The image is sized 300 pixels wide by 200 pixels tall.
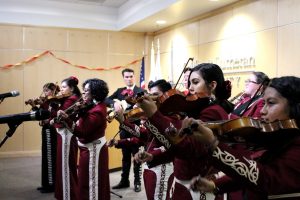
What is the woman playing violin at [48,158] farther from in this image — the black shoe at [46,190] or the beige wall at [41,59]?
the beige wall at [41,59]

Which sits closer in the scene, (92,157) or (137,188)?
(92,157)

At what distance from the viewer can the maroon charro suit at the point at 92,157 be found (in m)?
3.09

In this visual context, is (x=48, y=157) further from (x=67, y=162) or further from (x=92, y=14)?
(x=92, y=14)

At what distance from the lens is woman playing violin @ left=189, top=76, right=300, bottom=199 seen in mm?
1099

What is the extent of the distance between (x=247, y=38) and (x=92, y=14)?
370cm

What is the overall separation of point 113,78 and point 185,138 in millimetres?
6650

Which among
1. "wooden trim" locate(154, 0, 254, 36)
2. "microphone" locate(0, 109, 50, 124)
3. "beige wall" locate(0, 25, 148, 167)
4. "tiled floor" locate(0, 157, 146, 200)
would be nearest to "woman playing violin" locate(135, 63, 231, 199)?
"microphone" locate(0, 109, 50, 124)

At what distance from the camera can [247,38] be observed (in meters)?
4.99

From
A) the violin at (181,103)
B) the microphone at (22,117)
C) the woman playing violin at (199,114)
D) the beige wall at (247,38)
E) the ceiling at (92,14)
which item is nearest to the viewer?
the woman playing violin at (199,114)

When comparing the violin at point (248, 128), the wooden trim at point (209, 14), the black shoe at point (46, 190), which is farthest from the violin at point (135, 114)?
the wooden trim at point (209, 14)

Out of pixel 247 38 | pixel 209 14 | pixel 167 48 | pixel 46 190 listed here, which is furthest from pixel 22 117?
pixel 167 48

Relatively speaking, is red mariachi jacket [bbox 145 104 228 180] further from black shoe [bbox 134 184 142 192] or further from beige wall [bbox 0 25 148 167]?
beige wall [bbox 0 25 148 167]

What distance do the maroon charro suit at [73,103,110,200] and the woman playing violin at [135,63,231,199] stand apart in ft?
3.91

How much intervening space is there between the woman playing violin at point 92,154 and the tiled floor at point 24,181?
1193mm
